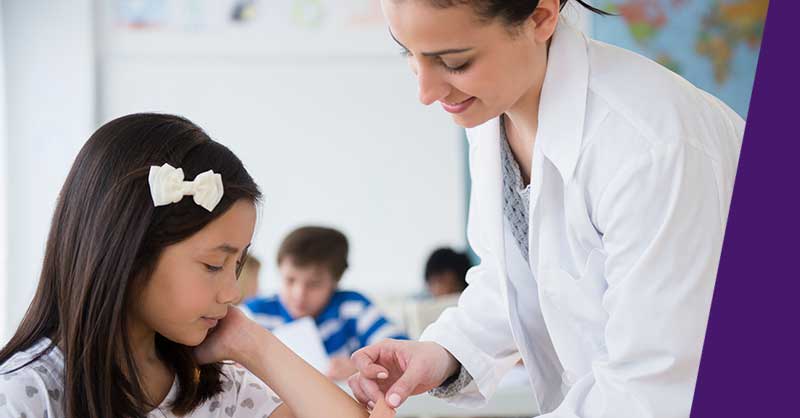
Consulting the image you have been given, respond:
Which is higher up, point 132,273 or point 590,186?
point 590,186

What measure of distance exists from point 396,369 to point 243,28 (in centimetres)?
448

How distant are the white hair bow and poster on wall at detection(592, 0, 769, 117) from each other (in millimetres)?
4576

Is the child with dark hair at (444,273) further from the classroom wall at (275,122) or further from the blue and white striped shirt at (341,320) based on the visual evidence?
the blue and white striped shirt at (341,320)

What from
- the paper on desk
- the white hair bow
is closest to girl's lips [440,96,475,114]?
the white hair bow

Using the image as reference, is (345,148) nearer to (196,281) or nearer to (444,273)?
(444,273)

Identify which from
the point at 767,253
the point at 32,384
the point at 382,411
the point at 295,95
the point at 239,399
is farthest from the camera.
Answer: the point at 295,95

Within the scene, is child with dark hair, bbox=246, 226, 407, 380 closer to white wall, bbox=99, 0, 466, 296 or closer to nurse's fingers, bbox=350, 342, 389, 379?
nurse's fingers, bbox=350, 342, 389, 379

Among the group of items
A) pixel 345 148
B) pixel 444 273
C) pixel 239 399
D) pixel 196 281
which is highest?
pixel 196 281

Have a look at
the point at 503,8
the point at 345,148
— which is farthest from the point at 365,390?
the point at 345,148

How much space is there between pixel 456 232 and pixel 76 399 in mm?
4515

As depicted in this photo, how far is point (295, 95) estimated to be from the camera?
18.7 feet

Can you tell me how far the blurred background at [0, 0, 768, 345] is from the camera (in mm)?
5570

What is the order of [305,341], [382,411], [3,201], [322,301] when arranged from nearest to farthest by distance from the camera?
[382,411], [305,341], [322,301], [3,201]

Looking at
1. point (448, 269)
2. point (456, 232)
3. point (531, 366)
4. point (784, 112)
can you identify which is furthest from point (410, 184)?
point (784, 112)
